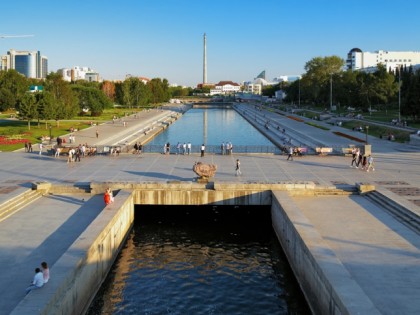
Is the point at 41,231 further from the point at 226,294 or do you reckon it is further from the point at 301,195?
the point at 301,195

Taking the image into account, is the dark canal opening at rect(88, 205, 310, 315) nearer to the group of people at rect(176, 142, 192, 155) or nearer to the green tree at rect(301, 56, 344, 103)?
the group of people at rect(176, 142, 192, 155)

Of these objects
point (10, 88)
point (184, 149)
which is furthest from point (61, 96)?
point (184, 149)

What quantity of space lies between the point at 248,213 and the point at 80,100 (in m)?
69.9

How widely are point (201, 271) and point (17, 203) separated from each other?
31.4ft

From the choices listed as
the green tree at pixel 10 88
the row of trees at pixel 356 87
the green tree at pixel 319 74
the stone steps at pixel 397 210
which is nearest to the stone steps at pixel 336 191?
the stone steps at pixel 397 210

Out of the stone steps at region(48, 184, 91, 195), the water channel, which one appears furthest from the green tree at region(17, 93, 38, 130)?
the water channel

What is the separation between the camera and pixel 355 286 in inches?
487

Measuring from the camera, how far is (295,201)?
75.8ft

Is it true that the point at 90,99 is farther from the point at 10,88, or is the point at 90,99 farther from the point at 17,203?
the point at 17,203

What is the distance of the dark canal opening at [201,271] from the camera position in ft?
49.9

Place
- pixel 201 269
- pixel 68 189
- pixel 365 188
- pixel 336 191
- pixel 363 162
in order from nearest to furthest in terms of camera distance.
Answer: pixel 201 269 → pixel 365 188 → pixel 336 191 → pixel 68 189 → pixel 363 162

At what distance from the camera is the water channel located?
15.2 meters

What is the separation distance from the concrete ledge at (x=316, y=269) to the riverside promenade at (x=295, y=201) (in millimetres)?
599

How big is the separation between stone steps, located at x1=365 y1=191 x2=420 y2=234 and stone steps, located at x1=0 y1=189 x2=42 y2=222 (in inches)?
621
